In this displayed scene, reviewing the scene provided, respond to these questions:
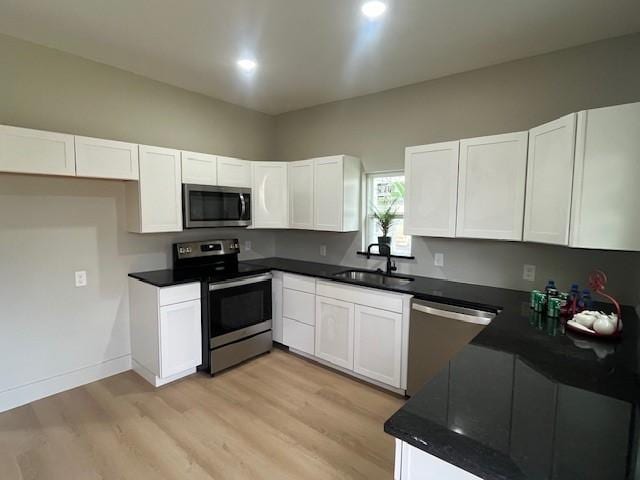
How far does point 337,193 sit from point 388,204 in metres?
0.56

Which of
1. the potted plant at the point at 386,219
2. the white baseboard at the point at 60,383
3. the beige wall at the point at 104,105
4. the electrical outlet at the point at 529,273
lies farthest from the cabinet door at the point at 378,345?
the beige wall at the point at 104,105

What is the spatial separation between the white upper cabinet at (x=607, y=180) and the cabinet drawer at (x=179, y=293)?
2.91 metres

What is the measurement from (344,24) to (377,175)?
1639mm

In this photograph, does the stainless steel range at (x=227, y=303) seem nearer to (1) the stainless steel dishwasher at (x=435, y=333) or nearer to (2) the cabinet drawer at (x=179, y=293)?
(2) the cabinet drawer at (x=179, y=293)

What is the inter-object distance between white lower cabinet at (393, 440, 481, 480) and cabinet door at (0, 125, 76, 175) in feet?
9.31

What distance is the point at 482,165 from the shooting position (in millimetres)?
2576

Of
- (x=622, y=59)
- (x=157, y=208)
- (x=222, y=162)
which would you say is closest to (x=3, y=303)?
(x=157, y=208)

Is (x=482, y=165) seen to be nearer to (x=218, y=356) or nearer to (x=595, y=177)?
(x=595, y=177)

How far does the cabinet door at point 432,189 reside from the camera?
8.95 ft

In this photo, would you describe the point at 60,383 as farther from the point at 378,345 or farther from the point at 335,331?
the point at 378,345

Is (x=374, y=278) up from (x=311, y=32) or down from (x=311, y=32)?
down

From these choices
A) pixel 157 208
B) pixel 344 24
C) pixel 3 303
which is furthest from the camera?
pixel 157 208

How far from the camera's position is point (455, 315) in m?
2.40

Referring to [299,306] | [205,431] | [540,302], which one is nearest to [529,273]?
[540,302]
